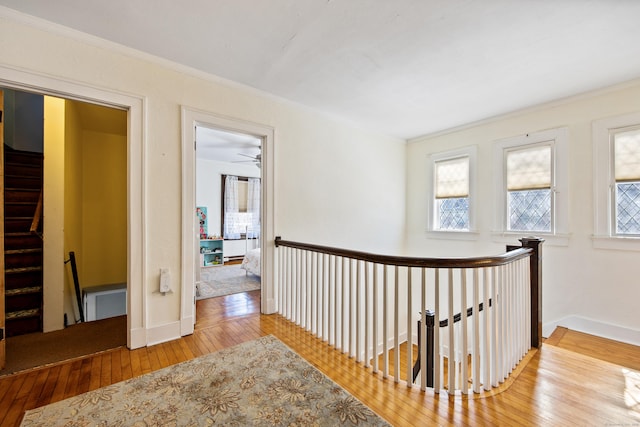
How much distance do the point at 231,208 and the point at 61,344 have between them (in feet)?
16.2

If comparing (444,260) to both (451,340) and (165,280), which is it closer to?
(451,340)

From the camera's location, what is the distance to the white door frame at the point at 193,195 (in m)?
2.60

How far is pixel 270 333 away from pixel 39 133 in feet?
14.7

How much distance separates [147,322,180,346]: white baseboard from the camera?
2416 mm

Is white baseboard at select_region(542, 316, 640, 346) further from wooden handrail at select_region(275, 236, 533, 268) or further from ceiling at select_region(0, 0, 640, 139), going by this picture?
ceiling at select_region(0, 0, 640, 139)

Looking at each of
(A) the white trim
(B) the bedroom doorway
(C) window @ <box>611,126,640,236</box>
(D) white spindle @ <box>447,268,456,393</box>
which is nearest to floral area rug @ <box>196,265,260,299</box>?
(B) the bedroom doorway

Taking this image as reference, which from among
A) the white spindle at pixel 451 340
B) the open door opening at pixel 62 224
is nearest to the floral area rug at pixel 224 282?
the open door opening at pixel 62 224

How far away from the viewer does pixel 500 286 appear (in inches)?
78.6

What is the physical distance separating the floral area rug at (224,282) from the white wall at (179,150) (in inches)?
65.2

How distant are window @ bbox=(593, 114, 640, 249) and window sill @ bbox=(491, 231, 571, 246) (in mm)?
278

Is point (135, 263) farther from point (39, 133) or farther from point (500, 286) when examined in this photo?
point (39, 133)

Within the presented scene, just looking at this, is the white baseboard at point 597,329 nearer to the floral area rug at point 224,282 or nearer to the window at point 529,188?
the window at point 529,188

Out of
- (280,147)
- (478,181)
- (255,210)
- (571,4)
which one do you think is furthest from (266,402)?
(255,210)

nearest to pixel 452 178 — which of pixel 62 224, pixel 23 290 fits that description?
pixel 62 224
